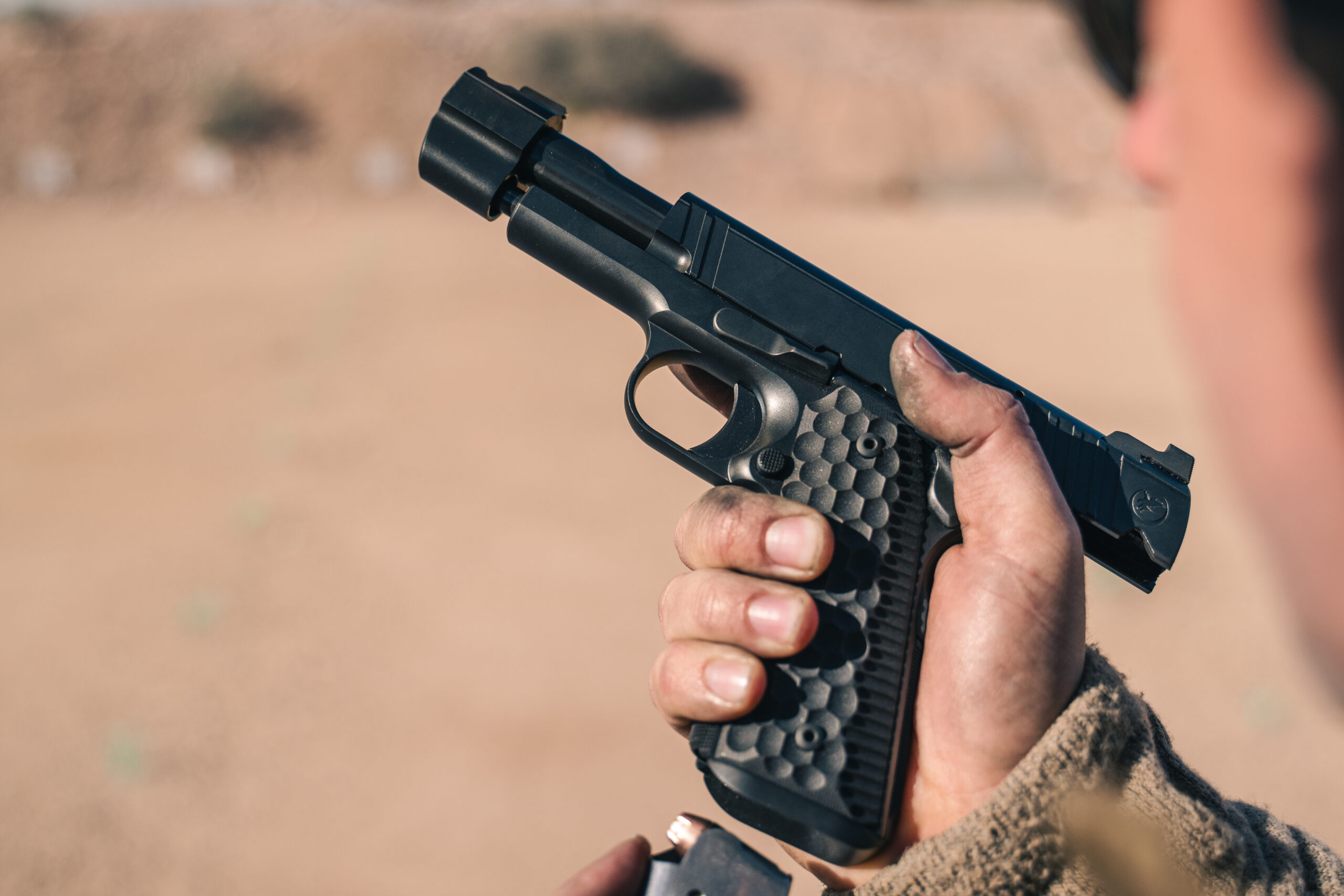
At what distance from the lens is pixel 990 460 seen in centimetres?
200

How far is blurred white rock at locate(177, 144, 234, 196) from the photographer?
17359mm

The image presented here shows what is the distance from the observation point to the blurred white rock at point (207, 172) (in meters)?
17.4

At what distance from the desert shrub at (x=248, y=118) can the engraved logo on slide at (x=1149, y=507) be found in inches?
786

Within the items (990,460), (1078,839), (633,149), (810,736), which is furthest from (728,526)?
(633,149)

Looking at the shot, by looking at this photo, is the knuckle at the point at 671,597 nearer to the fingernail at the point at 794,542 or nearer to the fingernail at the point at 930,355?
the fingernail at the point at 794,542

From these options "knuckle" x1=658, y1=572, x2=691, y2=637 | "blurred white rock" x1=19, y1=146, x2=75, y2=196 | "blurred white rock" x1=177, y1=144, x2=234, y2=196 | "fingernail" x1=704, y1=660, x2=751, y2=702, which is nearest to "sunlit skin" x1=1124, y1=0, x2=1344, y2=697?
"fingernail" x1=704, y1=660, x2=751, y2=702

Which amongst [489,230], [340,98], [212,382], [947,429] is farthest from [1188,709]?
A: [340,98]

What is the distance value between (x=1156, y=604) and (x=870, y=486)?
16.8 feet

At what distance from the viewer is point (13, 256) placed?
501 inches

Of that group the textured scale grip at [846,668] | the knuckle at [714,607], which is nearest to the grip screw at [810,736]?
the textured scale grip at [846,668]

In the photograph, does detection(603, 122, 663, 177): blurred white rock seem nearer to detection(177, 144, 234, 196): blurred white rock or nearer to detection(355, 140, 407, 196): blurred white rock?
detection(355, 140, 407, 196): blurred white rock

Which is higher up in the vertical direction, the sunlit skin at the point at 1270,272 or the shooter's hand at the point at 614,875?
the shooter's hand at the point at 614,875

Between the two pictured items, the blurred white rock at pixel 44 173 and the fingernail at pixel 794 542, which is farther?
the blurred white rock at pixel 44 173

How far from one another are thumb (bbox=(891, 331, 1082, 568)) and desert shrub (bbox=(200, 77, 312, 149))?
19.7m
